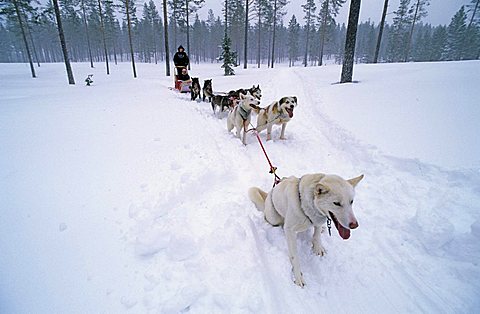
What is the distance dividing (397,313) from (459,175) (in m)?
2.76

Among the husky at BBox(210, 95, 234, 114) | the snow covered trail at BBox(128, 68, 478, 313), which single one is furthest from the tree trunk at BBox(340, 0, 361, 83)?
the snow covered trail at BBox(128, 68, 478, 313)

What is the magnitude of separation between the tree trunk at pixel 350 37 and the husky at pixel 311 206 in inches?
401

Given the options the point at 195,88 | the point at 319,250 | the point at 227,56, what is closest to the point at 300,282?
the point at 319,250

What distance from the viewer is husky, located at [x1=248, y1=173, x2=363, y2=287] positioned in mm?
1874

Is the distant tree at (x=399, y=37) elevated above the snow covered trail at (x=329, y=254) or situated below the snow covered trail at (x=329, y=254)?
above

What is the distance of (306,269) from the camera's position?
2.52 meters

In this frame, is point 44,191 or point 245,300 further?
point 44,191

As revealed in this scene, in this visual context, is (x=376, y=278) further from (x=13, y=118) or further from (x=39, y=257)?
(x=13, y=118)

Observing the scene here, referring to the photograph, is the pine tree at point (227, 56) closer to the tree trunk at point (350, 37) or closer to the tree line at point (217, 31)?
the tree line at point (217, 31)

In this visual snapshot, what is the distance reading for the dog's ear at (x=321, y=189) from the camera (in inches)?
74.8

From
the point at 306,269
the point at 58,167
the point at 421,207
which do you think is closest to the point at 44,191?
the point at 58,167

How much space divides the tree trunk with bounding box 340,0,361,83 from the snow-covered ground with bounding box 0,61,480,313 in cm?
566

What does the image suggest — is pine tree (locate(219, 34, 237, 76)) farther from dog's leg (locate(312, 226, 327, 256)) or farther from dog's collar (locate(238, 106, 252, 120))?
dog's leg (locate(312, 226, 327, 256))

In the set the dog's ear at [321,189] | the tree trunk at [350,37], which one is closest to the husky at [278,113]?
the dog's ear at [321,189]
